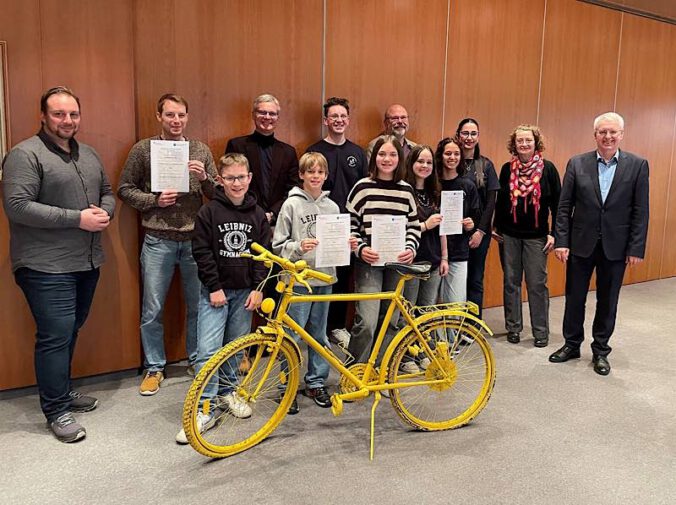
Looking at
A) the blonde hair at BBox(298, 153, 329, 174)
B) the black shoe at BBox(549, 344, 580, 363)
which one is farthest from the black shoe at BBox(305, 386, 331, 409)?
the black shoe at BBox(549, 344, 580, 363)

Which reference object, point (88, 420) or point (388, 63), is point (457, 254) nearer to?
point (388, 63)

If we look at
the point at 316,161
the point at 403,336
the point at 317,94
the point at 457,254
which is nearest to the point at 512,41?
the point at 317,94

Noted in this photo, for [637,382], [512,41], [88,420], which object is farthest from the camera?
[512,41]

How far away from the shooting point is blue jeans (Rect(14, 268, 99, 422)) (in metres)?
2.85

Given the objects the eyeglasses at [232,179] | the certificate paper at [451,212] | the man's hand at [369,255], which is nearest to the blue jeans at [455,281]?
the certificate paper at [451,212]

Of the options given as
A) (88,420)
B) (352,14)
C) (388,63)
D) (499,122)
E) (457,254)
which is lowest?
(88,420)

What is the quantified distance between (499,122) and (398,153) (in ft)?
8.45

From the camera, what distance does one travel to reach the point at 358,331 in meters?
3.26

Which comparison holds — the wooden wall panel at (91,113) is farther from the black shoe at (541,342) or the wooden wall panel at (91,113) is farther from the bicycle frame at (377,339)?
the black shoe at (541,342)

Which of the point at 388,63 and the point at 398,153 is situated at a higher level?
the point at 388,63

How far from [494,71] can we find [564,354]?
2.60 meters

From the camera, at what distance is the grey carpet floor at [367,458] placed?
2.45 m

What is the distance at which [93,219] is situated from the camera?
2.86 metres

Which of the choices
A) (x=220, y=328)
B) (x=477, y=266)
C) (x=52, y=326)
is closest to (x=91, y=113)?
(x=52, y=326)
